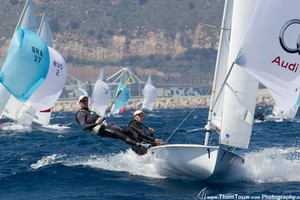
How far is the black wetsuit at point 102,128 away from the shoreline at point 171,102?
118257 mm

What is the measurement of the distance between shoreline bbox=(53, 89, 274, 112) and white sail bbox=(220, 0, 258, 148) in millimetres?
118405

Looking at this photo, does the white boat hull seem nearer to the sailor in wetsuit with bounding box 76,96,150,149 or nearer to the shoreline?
the sailor in wetsuit with bounding box 76,96,150,149

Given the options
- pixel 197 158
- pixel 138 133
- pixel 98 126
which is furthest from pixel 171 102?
pixel 197 158

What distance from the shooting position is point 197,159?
14.7 meters

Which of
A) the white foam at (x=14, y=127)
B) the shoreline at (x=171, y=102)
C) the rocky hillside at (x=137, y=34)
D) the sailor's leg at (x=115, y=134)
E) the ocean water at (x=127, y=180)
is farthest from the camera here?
the rocky hillside at (x=137, y=34)

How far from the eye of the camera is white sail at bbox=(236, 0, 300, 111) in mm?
13609

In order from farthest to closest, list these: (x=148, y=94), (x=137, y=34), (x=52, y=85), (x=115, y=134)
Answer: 1. (x=137, y=34)
2. (x=148, y=94)
3. (x=52, y=85)
4. (x=115, y=134)

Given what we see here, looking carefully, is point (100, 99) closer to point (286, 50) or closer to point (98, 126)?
point (98, 126)

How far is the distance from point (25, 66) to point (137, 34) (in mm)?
162453

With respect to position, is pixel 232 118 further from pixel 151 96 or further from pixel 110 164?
pixel 151 96

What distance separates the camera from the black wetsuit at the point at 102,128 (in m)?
15.5

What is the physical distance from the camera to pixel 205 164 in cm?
1459

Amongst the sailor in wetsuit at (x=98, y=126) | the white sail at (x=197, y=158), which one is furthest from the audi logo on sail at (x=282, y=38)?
the sailor in wetsuit at (x=98, y=126)

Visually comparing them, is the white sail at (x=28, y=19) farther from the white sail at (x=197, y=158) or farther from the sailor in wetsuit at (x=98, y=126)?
the white sail at (x=197, y=158)
